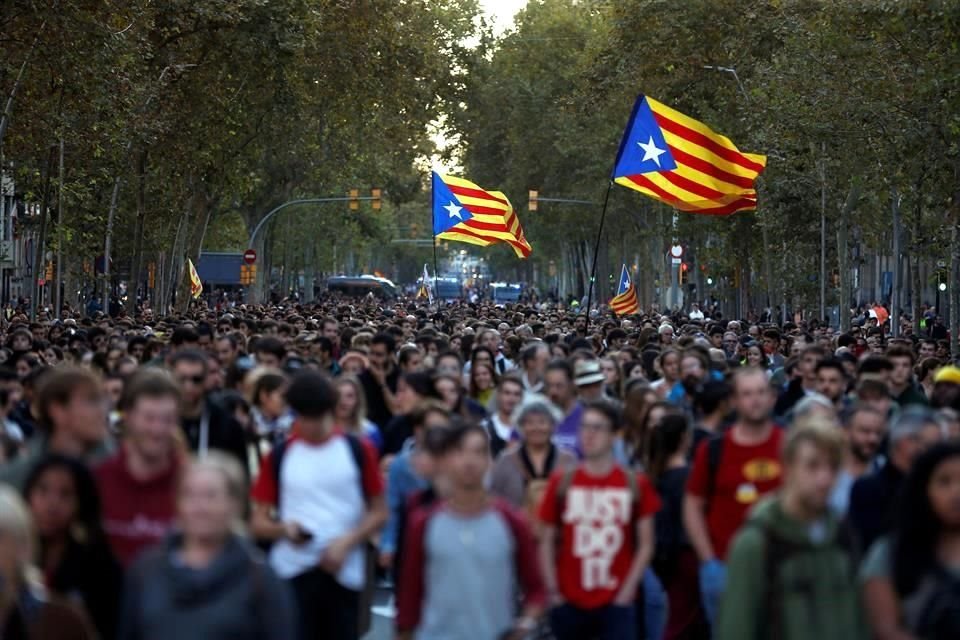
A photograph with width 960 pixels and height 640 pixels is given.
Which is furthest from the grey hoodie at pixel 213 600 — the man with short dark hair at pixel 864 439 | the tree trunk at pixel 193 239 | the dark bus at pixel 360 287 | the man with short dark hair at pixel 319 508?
the dark bus at pixel 360 287

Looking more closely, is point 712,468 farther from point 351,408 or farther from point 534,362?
point 534,362

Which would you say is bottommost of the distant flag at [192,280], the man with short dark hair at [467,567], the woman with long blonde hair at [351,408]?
the man with short dark hair at [467,567]

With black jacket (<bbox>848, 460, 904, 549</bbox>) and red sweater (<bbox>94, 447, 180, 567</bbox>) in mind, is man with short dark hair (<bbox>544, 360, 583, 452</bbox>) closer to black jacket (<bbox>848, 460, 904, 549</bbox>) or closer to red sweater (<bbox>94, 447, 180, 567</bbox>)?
black jacket (<bbox>848, 460, 904, 549</bbox>)

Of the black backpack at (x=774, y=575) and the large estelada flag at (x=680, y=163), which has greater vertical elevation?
the large estelada flag at (x=680, y=163)

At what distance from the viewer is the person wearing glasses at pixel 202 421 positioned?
9367 millimetres

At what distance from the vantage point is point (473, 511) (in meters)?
7.46

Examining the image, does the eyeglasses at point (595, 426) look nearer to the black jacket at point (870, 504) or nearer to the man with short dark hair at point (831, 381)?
the black jacket at point (870, 504)

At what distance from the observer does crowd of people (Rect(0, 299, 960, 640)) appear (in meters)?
6.16

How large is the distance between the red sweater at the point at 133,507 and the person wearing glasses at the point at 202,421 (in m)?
1.78

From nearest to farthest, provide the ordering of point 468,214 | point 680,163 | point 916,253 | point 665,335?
point 665,335
point 680,163
point 916,253
point 468,214

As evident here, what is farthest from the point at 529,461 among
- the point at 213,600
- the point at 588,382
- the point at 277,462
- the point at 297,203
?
the point at 297,203

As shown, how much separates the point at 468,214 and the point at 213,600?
33.5 meters

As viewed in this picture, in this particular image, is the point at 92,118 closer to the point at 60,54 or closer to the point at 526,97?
the point at 60,54

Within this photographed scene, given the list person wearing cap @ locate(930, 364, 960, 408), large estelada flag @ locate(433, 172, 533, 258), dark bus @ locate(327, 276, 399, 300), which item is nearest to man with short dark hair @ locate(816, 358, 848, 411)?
person wearing cap @ locate(930, 364, 960, 408)
